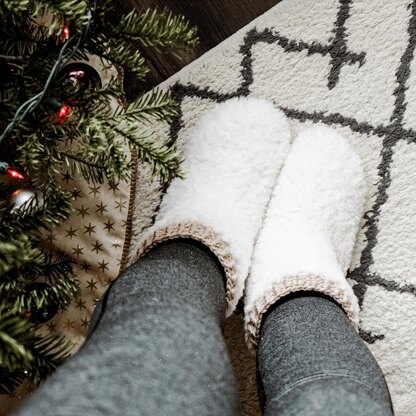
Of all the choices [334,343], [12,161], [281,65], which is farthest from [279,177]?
[12,161]

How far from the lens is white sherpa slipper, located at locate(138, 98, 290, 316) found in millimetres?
785

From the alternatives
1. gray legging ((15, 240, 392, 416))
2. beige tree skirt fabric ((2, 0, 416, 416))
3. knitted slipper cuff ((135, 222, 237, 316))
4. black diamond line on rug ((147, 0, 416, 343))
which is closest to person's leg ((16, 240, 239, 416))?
gray legging ((15, 240, 392, 416))

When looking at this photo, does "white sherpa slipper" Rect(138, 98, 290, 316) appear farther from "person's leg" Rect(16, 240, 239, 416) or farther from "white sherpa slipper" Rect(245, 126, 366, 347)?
"person's leg" Rect(16, 240, 239, 416)

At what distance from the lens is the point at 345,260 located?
2.76 ft

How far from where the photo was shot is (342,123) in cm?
88

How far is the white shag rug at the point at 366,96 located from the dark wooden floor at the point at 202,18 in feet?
0.05

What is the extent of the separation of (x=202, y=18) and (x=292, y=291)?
1.54 ft

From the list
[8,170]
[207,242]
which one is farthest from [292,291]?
[8,170]

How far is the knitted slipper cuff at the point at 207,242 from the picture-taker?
735 millimetres

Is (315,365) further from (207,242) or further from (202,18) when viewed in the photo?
(202,18)

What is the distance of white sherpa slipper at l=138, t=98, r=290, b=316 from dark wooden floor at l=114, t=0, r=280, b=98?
0.11 meters

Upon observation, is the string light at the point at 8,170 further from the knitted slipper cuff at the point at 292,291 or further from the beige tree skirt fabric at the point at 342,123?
the knitted slipper cuff at the point at 292,291

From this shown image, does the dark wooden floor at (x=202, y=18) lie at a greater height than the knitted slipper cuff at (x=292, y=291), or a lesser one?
greater

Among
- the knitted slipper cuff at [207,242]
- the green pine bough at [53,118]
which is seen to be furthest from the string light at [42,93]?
the knitted slipper cuff at [207,242]
